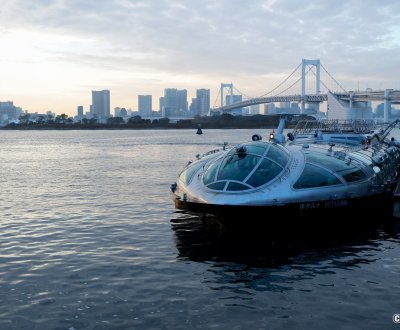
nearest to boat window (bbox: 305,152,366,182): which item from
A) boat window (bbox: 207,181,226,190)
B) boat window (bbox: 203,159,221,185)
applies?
boat window (bbox: 203,159,221,185)

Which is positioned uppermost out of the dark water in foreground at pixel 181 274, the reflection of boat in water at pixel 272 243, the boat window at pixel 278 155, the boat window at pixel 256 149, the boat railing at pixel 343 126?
the boat railing at pixel 343 126

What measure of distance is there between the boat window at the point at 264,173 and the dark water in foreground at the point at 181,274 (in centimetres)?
183

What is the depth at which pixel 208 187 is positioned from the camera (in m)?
16.9

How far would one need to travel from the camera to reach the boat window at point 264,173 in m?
16.6

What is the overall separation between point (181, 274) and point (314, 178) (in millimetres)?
6419

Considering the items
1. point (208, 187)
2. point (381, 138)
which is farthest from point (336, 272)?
point (381, 138)

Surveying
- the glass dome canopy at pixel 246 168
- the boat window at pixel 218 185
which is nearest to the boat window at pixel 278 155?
the glass dome canopy at pixel 246 168

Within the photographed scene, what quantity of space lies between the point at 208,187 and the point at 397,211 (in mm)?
8660

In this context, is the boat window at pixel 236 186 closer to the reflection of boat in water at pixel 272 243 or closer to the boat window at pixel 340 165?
the reflection of boat in water at pixel 272 243

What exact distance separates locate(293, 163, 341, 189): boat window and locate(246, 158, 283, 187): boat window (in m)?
0.79

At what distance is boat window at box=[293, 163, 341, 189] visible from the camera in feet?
56.1

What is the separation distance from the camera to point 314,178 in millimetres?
17547

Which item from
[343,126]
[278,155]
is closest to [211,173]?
[278,155]

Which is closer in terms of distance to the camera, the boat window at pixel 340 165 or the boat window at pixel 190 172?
the boat window at pixel 340 165
